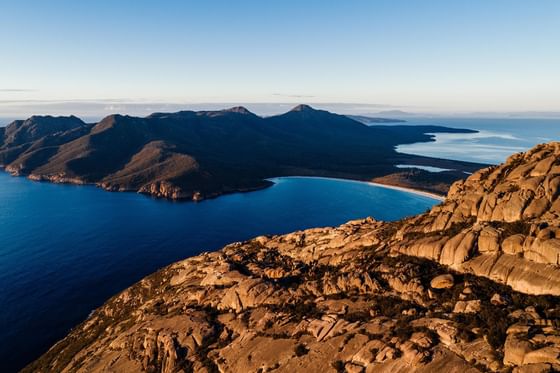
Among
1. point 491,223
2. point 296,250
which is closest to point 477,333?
point 491,223

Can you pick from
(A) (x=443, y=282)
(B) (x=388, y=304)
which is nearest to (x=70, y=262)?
(B) (x=388, y=304)

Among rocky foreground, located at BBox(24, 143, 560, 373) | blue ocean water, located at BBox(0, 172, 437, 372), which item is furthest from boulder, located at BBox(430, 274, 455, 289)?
blue ocean water, located at BBox(0, 172, 437, 372)

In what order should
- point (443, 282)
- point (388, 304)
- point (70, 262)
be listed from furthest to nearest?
point (70, 262) → point (388, 304) → point (443, 282)

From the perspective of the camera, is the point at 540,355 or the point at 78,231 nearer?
the point at 540,355

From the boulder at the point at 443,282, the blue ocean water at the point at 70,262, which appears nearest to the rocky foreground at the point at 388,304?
the boulder at the point at 443,282

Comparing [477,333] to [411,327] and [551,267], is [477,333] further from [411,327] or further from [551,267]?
[551,267]

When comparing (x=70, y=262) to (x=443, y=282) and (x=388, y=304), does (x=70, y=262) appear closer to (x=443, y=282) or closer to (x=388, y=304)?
(x=388, y=304)

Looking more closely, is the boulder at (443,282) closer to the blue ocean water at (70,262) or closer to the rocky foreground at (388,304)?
the rocky foreground at (388,304)

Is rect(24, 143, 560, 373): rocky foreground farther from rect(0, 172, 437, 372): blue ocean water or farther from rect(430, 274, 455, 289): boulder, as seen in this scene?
rect(0, 172, 437, 372): blue ocean water
